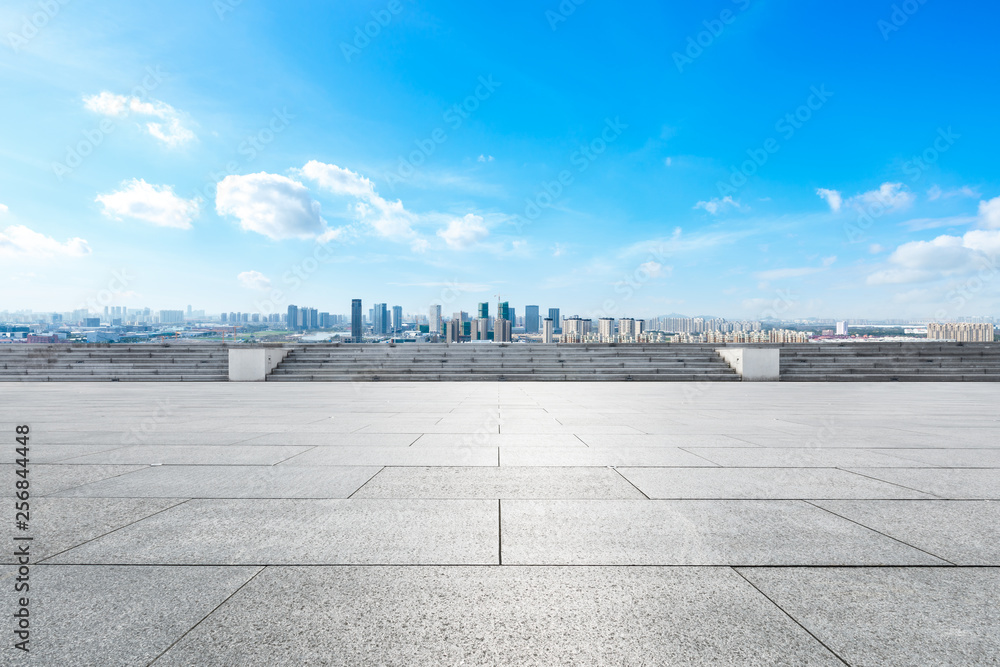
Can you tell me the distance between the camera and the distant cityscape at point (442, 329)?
36.2 m

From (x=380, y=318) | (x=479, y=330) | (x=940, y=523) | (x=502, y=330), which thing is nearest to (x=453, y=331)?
(x=479, y=330)

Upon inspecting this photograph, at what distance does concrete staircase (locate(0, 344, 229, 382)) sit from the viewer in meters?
21.5

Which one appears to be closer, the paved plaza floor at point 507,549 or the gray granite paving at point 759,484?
the paved plaza floor at point 507,549

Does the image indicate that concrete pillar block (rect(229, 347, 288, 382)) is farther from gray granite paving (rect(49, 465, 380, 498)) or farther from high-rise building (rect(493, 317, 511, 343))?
high-rise building (rect(493, 317, 511, 343))

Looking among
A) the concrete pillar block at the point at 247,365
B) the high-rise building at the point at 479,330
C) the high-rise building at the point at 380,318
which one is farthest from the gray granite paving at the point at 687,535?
the high-rise building at the point at 380,318

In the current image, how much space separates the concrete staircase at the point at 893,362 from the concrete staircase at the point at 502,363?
3576 mm

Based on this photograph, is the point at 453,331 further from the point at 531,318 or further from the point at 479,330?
the point at 531,318

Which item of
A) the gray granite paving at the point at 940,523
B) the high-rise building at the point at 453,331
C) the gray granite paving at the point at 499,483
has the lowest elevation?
the gray granite paving at the point at 499,483

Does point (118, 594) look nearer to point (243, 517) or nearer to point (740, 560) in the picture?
point (243, 517)

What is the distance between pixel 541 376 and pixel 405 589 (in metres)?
19.0

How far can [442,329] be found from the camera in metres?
67.7


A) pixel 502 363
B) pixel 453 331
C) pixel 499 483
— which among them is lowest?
pixel 499 483

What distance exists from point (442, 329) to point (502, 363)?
45697 mm

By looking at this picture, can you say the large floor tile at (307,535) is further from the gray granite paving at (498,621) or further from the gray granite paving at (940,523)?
the gray granite paving at (940,523)
